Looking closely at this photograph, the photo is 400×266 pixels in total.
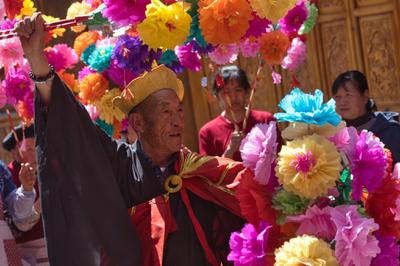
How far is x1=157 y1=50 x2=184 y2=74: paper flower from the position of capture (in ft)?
15.4

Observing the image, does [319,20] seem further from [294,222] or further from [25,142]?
[294,222]

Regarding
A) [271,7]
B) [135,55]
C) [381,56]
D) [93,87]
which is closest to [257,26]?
[271,7]

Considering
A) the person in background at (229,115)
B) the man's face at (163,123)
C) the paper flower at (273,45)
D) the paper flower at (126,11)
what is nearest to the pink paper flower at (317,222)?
the man's face at (163,123)

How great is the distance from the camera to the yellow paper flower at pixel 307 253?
10.4 feet

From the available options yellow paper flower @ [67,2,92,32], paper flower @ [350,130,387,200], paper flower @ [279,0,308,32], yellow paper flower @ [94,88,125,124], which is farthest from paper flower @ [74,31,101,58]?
paper flower @ [350,130,387,200]

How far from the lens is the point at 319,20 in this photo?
7984mm

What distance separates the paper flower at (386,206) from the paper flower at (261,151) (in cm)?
40

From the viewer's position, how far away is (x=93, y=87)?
17.3ft

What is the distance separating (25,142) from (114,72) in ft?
3.12

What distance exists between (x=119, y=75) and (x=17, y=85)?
0.59m

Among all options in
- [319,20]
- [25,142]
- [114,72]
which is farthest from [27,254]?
[319,20]

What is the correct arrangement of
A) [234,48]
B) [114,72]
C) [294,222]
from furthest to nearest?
1. [234,48]
2. [114,72]
3. [294,222]

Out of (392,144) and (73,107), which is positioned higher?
(73,107)

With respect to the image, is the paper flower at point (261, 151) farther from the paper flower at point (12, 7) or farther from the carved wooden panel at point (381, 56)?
the carved wooden panel at point (381, 56)
